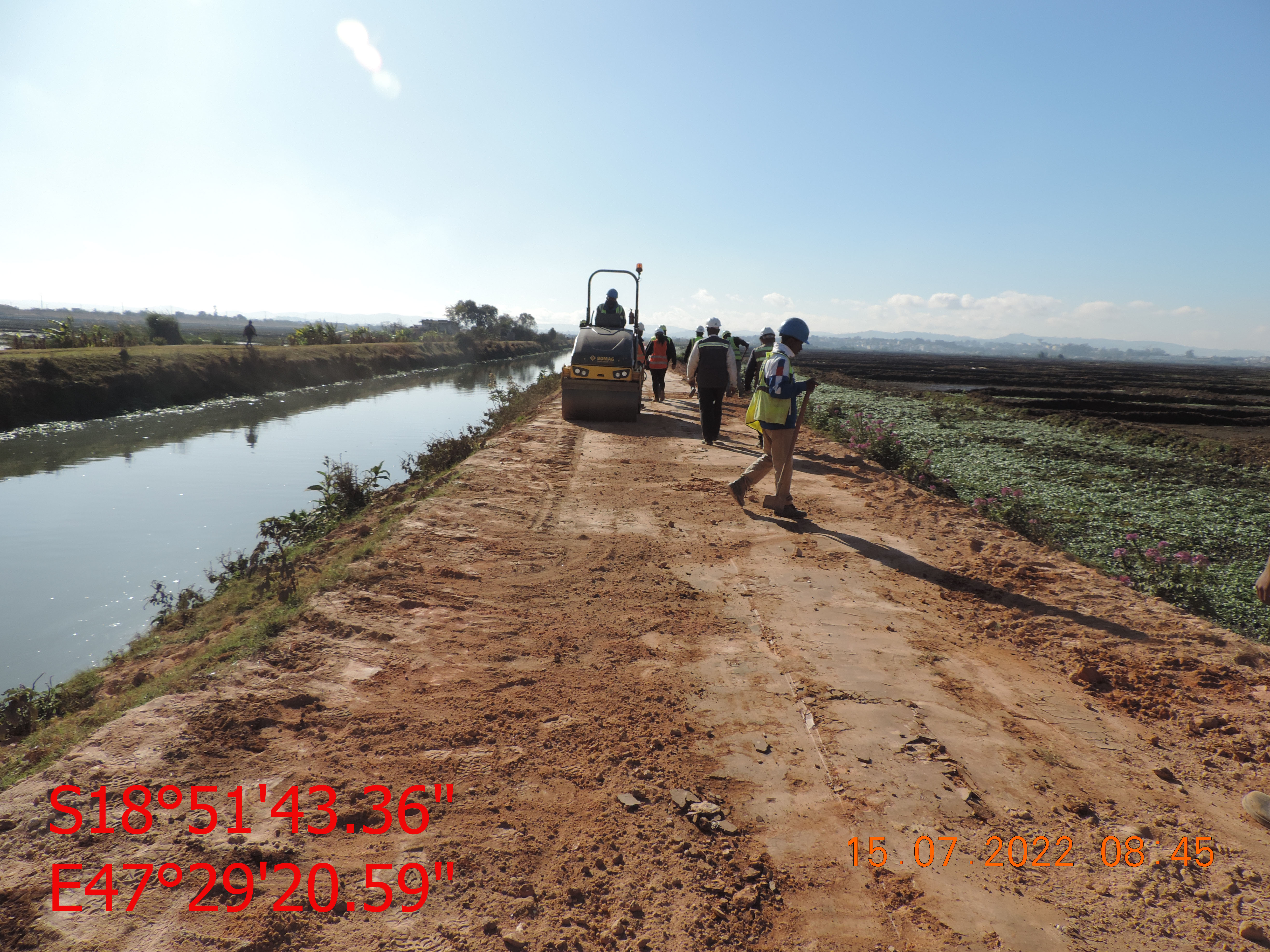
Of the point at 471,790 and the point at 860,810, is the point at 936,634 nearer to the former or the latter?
the point at 860,810

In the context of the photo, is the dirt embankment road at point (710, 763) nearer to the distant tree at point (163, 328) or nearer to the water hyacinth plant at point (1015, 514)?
the water hyacinth plant at point (1015, 514)

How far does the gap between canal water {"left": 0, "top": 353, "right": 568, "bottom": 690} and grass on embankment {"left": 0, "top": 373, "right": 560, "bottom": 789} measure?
1032mm

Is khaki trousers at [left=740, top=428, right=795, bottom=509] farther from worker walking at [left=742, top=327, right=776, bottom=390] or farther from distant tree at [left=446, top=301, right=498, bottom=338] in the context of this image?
distant tree at [left=446, top=301, right=498, bottom=338]

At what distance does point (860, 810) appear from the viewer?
2852 millimetres

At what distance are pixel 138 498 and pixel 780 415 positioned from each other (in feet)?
38.4

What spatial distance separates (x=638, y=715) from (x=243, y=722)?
2104mm

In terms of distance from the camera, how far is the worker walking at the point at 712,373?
10.6 m

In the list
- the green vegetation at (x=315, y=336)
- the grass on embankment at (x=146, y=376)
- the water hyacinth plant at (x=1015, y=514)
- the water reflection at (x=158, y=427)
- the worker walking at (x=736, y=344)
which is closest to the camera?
the water hyacinth plant at (x=1015, y=514)

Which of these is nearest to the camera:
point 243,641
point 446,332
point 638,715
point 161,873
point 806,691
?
point 161,873

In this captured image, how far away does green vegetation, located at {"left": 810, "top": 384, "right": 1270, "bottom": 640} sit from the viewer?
645cm

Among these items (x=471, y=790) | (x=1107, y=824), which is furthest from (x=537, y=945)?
(x=1107, y=824)

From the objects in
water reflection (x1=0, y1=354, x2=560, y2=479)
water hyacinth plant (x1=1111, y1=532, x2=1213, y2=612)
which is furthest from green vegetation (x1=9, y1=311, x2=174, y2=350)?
water hyacinth plant (x1=1111, y1=532, x2=1213, y2=612)

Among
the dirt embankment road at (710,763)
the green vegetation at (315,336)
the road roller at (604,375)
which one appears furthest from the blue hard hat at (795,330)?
the green vegetation at (315,336)

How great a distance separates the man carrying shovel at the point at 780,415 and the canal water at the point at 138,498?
6.81 meters
